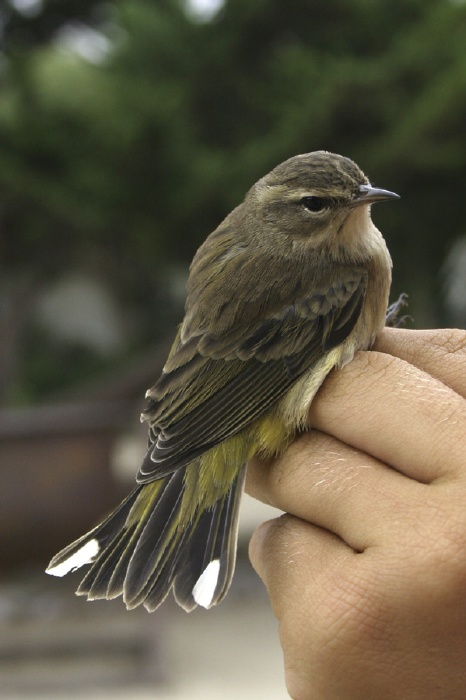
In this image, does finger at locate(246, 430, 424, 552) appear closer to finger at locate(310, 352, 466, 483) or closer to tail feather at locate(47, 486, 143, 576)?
finger at locate(310, 352, 466, 483)

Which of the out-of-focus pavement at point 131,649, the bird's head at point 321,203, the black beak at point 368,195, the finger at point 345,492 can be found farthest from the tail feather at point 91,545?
the out-of-focus pavement at point 131,649

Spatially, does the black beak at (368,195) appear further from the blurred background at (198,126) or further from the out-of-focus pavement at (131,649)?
the blurred background at (198,126)

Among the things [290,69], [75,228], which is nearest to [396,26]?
[290,69]

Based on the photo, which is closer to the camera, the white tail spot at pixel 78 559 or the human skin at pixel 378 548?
the human skin at pixel 378 548

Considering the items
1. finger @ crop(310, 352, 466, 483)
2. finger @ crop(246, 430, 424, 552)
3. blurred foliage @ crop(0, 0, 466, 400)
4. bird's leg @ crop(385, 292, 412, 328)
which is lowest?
finger @ crop(246, 430, 424, 552)

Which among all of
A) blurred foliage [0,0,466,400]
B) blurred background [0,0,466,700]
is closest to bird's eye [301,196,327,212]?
blurred background [0,0,466,700]

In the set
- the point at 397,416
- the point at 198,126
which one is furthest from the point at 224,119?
the point at 397,416
